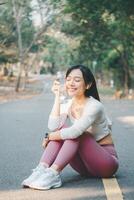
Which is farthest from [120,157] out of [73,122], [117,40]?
[117,40]

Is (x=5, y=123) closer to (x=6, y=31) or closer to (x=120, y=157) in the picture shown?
(x=120, y=157)

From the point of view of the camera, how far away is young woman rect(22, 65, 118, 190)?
6.11 meters

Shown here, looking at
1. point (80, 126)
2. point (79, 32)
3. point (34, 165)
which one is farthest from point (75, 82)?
point (79, 32)

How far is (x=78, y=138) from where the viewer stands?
6.23 meters

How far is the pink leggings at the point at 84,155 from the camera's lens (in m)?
6.15

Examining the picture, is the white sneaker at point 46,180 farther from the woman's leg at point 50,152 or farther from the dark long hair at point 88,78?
the dark long hair at point 88,78

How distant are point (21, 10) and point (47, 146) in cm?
4028

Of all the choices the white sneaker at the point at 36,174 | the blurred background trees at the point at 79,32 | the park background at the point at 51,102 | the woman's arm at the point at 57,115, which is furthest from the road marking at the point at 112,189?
the blurred background trees at the point at 79,32

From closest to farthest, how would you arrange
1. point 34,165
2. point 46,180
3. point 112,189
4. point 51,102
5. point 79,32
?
point 46,180
point 112,189
point 34,165
point 51,102
point 79,32

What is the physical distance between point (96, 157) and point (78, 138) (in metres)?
0.31

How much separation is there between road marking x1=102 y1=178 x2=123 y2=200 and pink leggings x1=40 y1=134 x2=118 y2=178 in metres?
0.10

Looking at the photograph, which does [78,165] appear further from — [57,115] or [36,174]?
[36,174]

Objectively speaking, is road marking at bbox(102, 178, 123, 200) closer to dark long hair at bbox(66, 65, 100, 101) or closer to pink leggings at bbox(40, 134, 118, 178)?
pink leggings at bbox(40, 134, 118, 178)

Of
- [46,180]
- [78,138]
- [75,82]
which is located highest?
[75,82]
